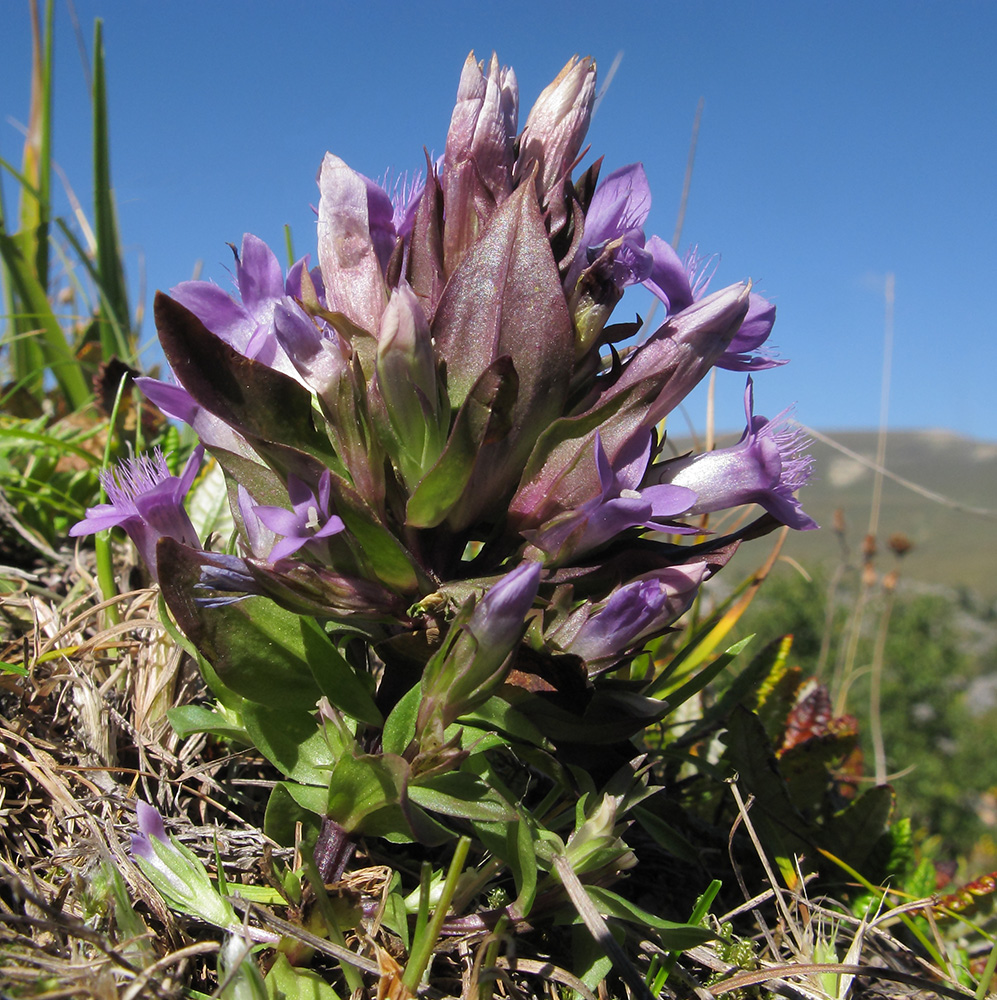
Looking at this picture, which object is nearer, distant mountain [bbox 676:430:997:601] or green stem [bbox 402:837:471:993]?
green stem [bbox 402:837:471:993]

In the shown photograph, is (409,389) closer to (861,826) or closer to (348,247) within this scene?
(348,247)

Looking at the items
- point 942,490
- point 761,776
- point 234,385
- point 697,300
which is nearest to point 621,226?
point 697,300

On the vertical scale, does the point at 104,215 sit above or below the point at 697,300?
above

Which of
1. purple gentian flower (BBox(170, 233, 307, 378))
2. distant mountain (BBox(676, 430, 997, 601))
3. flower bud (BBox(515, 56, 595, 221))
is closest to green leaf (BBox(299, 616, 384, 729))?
purple gentian flower (BBox(170, 233, 307, 378))

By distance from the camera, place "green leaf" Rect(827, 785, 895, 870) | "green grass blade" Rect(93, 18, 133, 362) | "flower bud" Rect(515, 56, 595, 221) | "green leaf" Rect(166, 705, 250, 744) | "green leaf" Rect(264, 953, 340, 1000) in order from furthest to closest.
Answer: "green grass blade" Rect(93, 18, 133, 362) < "green leaf" Rect(827, 785, 895, 870) < "flower bud" Rect(515, 56, 595, 221) < "green leaf" Rect(166, 705, 250, 744) < "green leaf" Rect(264, 953, 340, 1000)

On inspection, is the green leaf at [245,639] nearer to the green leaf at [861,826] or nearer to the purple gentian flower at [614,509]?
the purple gentian flower at [614,509]

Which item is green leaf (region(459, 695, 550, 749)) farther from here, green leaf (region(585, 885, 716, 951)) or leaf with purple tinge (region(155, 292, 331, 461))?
leaf with purple tinge (region(155, 292, 331, 461))

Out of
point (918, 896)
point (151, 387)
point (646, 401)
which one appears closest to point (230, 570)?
point (151, 387)
